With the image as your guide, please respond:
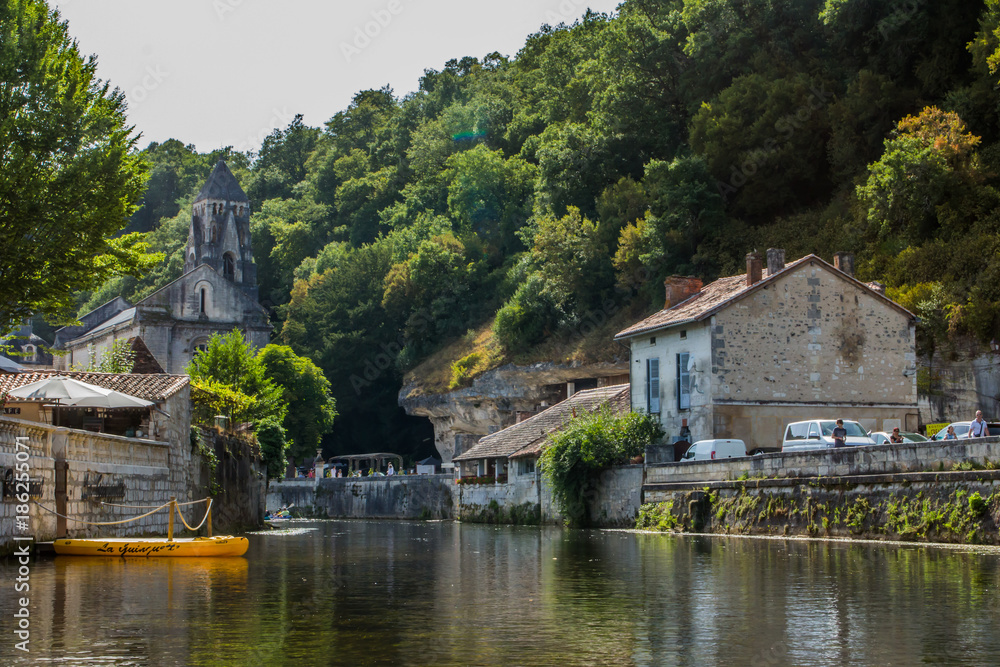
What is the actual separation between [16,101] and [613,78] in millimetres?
→ 42758

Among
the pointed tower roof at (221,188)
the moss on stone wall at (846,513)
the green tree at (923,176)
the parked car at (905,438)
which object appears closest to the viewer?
the moss on stone wall at (846,513)

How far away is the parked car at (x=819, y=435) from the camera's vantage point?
2928 centimetres

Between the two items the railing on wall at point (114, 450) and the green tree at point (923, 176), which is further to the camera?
the green tree at point (923, 176)

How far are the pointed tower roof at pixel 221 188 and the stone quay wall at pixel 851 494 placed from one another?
224 ft

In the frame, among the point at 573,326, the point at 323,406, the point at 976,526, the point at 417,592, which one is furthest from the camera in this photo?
the point at 323,406

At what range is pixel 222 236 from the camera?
9175 cm

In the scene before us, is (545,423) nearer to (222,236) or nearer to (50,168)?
(50,168)

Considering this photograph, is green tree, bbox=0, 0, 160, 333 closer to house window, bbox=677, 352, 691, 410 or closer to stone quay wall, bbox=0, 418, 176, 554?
stone quay wall, bbox=0, 418, 176, 554

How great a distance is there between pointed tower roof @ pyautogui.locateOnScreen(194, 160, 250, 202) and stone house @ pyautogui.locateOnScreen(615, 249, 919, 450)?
208 feet

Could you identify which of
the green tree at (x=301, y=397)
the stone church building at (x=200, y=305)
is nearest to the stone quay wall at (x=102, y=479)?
the green tree at (x=301, y=397)

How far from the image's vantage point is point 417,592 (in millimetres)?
14344

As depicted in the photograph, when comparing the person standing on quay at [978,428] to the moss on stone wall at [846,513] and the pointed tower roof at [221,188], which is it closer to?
the moss on stone wall at [846,513]

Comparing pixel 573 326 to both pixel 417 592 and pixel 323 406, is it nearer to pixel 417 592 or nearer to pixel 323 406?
pixel 323 406

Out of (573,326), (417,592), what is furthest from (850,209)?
(417,592)
